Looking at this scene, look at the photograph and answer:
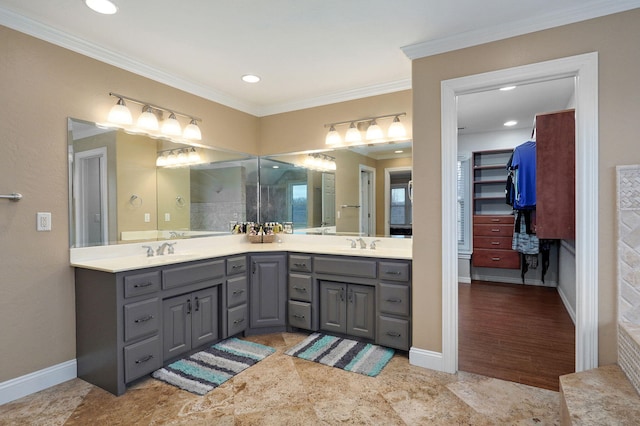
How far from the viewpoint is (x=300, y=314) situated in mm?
3340

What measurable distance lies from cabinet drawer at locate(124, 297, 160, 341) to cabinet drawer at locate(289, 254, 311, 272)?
4.13 ft

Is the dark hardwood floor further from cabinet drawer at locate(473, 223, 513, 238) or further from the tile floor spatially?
cabinet drawer at locate(473, 223, 513, 238)

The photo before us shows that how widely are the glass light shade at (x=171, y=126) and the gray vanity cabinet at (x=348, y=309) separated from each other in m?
1.94

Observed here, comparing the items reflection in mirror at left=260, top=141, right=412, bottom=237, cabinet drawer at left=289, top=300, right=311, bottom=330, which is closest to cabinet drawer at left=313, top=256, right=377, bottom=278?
cabinet drawer at left=289, top=300, right=311, bottom=330


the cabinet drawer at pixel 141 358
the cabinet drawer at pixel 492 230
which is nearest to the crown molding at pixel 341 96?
the cabinet drawer at pixel 141 358

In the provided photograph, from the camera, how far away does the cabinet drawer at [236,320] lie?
312 cm

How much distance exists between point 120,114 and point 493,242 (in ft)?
17.2

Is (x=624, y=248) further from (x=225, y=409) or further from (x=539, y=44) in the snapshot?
(x=225, y=409)

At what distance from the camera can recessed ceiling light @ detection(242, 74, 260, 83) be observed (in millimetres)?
3211

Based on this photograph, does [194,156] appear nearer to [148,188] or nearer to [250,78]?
[148,188]

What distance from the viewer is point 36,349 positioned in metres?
2.35

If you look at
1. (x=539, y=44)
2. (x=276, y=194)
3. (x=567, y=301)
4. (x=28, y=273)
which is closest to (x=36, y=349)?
(x=28, y=273)

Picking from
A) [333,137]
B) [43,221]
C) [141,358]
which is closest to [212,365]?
[141,358]

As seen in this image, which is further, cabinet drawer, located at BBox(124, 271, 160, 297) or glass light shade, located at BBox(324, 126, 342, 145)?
glass light shade, located at BBox(324, 126, 342, 145)
